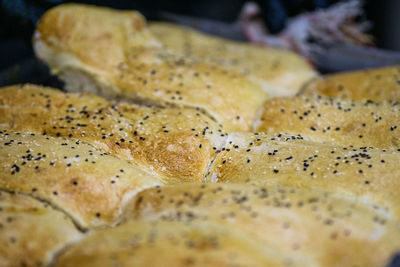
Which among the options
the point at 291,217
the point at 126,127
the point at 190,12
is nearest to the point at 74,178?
the point at 126,127

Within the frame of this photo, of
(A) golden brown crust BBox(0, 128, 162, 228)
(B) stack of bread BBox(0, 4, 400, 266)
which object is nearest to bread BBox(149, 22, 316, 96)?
(B) stack of bread BBox(0, 4, 400, 266)

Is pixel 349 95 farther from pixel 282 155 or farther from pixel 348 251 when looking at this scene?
pixel 348 251

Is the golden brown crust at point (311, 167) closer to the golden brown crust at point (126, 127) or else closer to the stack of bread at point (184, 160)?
the stack of bread at point (184, 160)

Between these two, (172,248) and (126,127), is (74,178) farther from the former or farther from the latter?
(172,248)

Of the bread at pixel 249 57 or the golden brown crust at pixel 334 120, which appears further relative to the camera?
the bread at pixel 249 57

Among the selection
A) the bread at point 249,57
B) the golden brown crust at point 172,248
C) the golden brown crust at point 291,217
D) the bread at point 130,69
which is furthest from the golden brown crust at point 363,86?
the golden brown crust at point 172,248

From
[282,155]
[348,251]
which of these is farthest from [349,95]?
[348,251]

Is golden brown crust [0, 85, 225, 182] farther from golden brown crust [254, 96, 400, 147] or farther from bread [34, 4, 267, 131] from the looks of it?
golden brown crust [254, 96, 400, 147]
